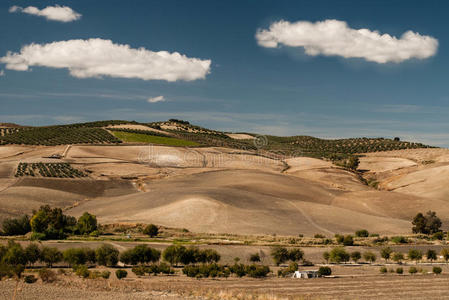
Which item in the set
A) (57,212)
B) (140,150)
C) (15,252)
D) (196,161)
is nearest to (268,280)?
(15,252)

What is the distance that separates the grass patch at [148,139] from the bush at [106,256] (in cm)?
11615

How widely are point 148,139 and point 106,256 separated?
124 meters

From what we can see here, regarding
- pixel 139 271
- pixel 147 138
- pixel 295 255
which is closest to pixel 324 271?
pixel 295 255

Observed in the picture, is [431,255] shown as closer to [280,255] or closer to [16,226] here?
[280,255]

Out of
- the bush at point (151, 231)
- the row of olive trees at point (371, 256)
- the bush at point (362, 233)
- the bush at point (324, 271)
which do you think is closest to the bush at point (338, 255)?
the row of olive trees at point (371, 256)

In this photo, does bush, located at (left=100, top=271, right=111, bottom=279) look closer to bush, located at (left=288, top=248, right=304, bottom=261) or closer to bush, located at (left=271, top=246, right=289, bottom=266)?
bush, located at (left=271, top=246, right=289, bottom=266)

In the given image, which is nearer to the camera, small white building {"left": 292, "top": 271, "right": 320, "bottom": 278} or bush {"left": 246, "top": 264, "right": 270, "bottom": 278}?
bush {"left": 246, "top": 264, "right": 270, "bottom": 278}

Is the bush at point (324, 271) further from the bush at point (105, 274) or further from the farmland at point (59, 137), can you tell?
the farmland at point (59, 137)

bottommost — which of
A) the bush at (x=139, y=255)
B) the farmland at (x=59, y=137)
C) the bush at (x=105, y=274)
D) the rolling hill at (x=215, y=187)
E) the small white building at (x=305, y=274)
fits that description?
the small white building at (x=305, y=274)

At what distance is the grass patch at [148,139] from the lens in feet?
555

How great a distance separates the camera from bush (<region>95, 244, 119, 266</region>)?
5128 centimetres

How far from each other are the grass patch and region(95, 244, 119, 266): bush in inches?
4573

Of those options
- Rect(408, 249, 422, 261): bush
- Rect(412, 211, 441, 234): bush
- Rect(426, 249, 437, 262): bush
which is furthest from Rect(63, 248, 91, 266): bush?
Rect(412, 211, 441, 234): bush

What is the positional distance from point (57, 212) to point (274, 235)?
97.7ft
